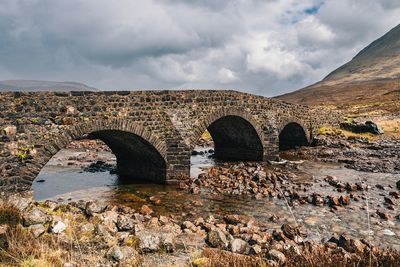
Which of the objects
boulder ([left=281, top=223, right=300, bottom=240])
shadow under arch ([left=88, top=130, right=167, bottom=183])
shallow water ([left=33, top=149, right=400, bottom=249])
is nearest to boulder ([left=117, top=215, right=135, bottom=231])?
shallow water ([left=33, top=149, right=400, bottom=249])

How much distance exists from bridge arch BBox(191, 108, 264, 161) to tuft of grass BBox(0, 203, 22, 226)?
12.5 m

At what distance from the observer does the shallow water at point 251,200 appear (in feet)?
37.5

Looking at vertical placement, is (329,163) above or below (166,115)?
below

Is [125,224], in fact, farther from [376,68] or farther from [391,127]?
[376,68]

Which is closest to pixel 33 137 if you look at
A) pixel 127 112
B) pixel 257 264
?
pixel 127 112

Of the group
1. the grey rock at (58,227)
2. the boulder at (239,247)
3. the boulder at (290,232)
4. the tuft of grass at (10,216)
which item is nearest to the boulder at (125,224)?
the grey rock at (58,227)

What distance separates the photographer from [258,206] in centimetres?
1438

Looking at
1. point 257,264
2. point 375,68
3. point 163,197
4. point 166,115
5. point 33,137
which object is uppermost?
point 375,68

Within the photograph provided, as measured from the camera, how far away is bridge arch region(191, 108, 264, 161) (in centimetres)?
2227

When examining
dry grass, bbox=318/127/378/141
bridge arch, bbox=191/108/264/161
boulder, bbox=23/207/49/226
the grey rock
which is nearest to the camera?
the grey rock

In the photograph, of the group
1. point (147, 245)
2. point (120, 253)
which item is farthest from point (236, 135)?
point (120, 253)

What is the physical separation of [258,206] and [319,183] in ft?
17.7

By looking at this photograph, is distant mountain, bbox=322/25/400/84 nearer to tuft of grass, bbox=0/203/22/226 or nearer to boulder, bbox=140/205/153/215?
boulder, bbox=140/205/153/215

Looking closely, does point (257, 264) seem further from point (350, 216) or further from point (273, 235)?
point (350, 216)
